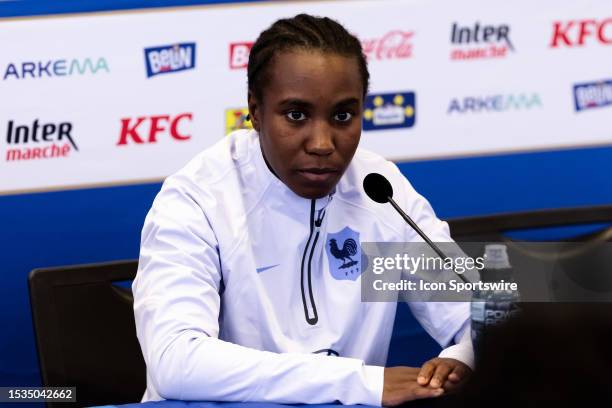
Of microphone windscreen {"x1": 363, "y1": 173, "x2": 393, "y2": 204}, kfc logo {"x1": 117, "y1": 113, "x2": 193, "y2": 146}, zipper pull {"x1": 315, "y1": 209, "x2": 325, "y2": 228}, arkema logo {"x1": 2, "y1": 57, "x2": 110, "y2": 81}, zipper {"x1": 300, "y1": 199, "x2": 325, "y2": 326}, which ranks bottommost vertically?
zipper {"x1": 300, "y1": 199, "x2": 325, "y2": 326}

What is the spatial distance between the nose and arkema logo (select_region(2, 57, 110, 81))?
0.98 meters

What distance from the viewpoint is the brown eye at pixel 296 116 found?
1896 mm

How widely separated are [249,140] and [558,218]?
1.31 metres

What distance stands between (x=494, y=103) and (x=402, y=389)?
158 centimetres

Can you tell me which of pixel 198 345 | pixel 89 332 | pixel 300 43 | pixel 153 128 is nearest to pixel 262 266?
pixel 198 345

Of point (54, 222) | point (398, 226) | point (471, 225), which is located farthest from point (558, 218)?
point (54, 222)

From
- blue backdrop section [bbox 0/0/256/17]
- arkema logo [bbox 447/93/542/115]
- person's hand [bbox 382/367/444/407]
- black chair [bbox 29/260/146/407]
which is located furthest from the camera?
arkema logo [bbox 447/93/542/115]

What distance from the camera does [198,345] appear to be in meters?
1.72

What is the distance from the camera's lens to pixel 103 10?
2.64 metres

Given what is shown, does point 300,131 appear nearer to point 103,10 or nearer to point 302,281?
point 302,281

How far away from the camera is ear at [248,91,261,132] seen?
2004 mm

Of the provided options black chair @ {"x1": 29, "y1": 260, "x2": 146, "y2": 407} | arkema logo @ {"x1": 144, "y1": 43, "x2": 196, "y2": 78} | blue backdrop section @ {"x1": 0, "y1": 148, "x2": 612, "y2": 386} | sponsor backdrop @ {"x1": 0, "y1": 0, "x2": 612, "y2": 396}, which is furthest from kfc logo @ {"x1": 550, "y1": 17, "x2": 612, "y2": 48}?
black chair @ {"x1": 29, "y1": 260, "x2": 146, "y2": 407}

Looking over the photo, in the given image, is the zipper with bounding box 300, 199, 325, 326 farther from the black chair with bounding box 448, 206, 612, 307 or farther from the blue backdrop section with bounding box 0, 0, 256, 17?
the blue backdrop section with bounding box 0, 0, 256, 17

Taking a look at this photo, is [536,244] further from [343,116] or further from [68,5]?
[68,5]
